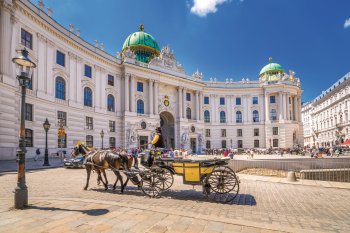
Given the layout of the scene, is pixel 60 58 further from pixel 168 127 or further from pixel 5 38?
pixel 168 127

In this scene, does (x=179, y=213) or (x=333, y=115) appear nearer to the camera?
(x=179, y=213)

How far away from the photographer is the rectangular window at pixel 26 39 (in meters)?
23.7

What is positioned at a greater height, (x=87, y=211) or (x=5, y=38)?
(x=5, y=38)

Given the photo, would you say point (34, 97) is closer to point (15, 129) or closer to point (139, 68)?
point (15, 129)

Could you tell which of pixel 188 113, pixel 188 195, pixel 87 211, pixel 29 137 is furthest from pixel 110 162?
pixel 188 113

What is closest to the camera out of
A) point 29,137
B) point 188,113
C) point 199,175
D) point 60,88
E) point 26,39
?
point 199,175

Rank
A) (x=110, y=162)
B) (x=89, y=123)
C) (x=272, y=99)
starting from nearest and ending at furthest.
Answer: (x=110, y=162)
(x=89, y=123)
(x=272, y=99)

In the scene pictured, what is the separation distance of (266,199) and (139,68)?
36.3 metres

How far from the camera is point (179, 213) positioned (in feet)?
18.3

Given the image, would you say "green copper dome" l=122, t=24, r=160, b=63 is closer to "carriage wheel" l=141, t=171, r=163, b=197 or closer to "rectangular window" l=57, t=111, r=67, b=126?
"rectangular window" l=57, t=111, r=67, b=126

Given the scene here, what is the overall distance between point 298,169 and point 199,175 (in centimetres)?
994

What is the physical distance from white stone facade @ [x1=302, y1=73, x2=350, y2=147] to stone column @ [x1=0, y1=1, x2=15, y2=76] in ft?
195

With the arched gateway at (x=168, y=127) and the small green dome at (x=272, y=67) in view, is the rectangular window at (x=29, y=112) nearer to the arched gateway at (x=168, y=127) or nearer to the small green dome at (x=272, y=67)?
the arched gateway at (x=168, y=127)

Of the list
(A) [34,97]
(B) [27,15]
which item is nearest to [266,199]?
(A) [34,97]
